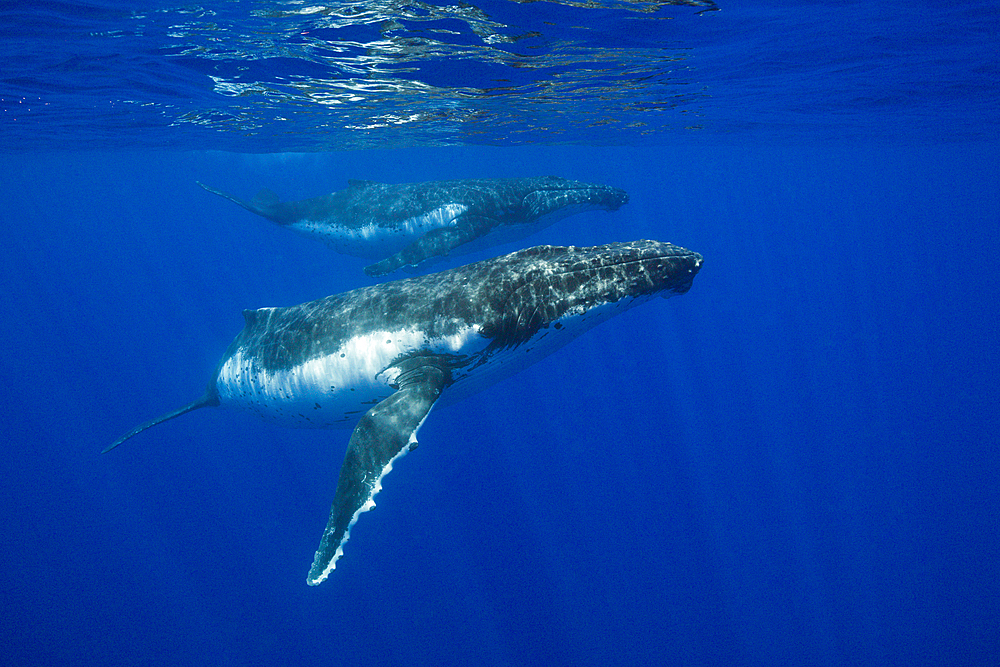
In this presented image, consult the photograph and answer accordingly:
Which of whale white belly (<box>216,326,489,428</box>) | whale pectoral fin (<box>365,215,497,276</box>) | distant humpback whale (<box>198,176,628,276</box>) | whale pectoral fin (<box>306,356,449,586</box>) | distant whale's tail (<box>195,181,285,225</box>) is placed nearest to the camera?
whale pectoral fin (<box>306,356,449,586</box>)

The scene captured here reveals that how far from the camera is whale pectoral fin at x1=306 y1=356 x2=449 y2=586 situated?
4225 mm

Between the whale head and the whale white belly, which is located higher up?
the whale head

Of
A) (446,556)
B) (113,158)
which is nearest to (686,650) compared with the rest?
(446,556)

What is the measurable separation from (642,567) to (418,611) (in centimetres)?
999

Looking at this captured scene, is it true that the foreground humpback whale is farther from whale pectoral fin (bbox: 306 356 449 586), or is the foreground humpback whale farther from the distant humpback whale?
the distant humpback whale

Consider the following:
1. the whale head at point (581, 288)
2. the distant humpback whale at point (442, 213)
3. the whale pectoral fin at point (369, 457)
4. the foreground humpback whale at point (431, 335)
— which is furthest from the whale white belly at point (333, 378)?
the distant humpback whale at point (442, 213)

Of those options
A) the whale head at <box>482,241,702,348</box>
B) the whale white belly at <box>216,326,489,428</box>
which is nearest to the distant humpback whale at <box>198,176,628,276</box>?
the whale white belly at <box>216,326,489,428</box>

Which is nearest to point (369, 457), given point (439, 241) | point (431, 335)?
point (431, 335)

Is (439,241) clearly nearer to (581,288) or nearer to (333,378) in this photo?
(333,378)

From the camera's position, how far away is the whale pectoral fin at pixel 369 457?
423 centimetres

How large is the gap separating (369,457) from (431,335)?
1.91 metres

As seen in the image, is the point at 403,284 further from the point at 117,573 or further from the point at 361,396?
the point at 117,573

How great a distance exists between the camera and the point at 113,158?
1511 inches

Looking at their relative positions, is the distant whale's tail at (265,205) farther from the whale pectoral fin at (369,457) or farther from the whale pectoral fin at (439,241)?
the whale pectoral fin at (369,457)
